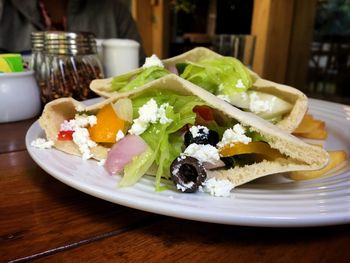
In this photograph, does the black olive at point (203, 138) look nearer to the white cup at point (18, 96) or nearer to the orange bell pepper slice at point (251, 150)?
the orange bell pepper slice at point (251, 150)

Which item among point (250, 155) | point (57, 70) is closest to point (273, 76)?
point (57, 70)

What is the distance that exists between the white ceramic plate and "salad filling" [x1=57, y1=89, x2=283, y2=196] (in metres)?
0.02

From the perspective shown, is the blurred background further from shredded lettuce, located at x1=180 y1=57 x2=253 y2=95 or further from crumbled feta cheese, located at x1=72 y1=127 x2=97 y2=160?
crumbled feta cheese, located at x1=72 y1=127 x2=97 y2=160

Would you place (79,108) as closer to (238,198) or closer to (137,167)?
(137,167)

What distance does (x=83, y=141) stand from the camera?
608 millimetres

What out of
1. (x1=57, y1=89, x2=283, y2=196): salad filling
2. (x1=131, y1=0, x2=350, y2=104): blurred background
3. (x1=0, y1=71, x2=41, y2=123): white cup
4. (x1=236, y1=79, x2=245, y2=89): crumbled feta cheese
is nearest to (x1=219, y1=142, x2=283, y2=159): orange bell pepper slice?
(x1=57, y1=89, x2=283, y2=196): salad filling

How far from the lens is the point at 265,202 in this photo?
16.9 inches

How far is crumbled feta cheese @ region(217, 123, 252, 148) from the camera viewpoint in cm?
54

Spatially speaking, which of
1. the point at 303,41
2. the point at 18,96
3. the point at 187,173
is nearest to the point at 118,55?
the point at 18,96

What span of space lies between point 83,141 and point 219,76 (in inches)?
16.3

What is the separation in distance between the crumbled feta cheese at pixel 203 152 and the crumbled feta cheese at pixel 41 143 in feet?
0.84

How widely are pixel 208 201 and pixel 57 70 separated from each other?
0.84m

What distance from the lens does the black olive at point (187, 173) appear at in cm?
47

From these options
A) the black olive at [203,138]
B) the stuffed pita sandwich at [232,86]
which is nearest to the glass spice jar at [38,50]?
the stuffed pita sandwich at [232,86]
